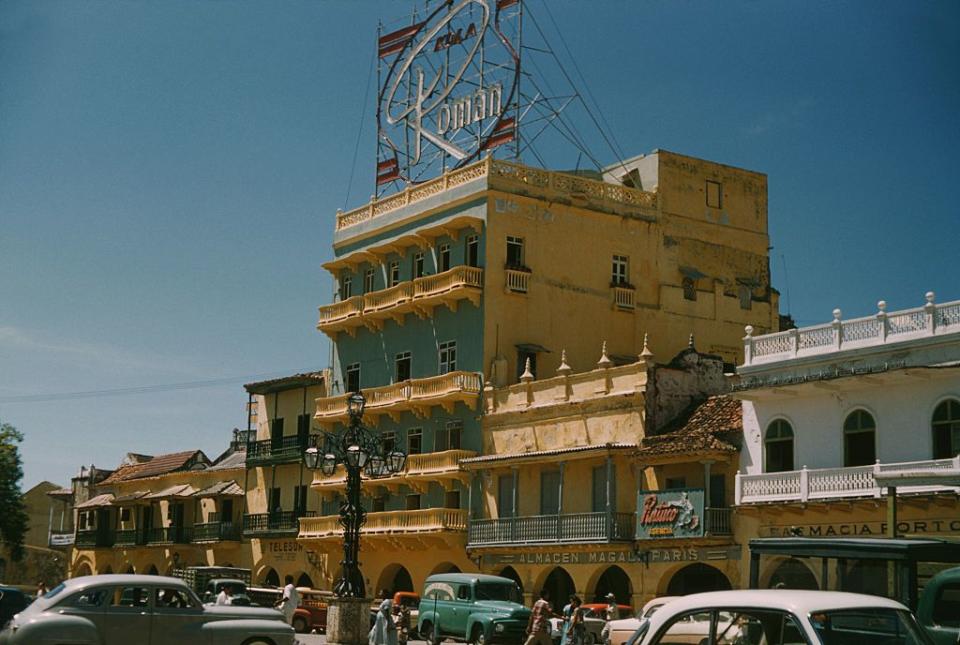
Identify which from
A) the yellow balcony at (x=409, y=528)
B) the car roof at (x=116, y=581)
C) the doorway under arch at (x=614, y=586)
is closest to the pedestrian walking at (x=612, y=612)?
the doorway under arch at (x=614, y=586)

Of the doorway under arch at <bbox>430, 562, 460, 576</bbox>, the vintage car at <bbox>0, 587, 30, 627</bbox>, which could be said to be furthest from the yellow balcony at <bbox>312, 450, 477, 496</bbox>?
the vintage car at <bbox>0, 587, 30, 627</bbox>

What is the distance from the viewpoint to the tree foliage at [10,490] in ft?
220

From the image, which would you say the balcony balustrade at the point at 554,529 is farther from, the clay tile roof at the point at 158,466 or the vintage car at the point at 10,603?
the clay tile roof at the point at 158,466

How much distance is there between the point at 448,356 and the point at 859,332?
1889cm

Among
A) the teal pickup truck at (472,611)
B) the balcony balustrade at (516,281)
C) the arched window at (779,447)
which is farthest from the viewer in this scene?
the balcony balustrade at (516,281)

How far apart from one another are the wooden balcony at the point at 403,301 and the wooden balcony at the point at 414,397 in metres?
2.66

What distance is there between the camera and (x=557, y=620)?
116ft

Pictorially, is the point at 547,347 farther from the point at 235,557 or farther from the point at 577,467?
the point at 235,557

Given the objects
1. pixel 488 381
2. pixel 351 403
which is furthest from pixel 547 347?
pixel 351 403

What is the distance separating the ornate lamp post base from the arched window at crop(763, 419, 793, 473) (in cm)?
1337

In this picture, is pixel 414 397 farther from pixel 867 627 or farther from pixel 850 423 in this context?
pixel 867 627

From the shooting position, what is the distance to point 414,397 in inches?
1946

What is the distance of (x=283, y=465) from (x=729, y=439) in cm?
2734

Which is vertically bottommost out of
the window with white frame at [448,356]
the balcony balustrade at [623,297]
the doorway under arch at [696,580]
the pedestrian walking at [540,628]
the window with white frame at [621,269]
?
the pedestrian walking at [540,628]
